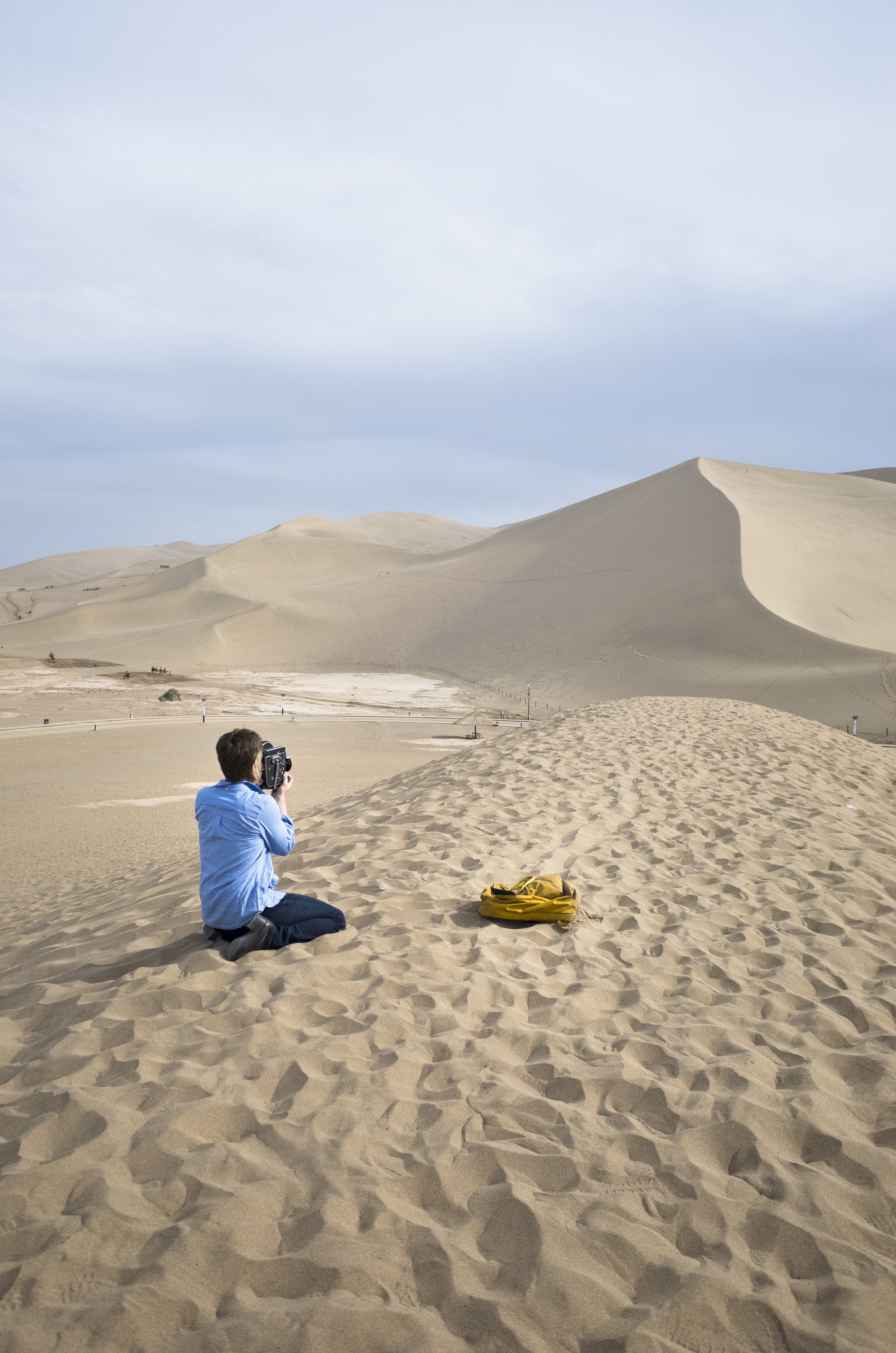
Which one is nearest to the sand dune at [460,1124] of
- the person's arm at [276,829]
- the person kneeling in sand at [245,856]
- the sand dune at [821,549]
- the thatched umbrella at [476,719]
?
the person kneeling in sand at [245,856]

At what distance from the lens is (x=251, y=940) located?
14.1 feet

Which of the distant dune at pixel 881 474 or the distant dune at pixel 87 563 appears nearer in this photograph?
the distant dune at pixel 881 474

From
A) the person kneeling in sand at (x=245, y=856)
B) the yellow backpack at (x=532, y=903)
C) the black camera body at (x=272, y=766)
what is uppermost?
the black camera body at (x=272, y=766)

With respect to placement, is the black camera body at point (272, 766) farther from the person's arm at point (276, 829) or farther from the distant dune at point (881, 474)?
the distant dune at point (881, 474)

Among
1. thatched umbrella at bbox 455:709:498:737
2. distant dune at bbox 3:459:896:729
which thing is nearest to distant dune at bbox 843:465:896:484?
distant dune at bbox 3:459:896:729

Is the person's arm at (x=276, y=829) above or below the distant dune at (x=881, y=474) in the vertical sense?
below

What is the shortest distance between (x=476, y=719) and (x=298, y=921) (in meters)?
20.8

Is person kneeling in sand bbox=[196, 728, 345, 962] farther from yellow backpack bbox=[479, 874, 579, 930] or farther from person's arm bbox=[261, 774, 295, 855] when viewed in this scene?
yellow backpack bbox=[479, 874, 579, 930]

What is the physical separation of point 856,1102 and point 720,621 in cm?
3601

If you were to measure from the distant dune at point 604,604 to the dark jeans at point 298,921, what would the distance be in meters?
23.7

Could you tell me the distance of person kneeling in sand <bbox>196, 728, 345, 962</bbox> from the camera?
4066 mm

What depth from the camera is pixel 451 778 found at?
8.73 meters

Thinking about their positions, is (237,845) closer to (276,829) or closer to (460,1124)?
(276,829)

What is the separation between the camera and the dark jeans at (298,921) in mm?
4410
